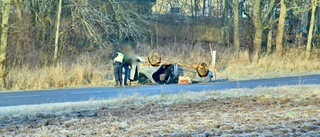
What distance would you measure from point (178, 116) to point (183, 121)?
0.81m

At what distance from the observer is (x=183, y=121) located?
31.1 ft

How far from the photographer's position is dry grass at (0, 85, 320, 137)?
27.5 ft

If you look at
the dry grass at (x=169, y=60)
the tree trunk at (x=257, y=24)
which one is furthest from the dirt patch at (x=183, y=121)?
the tree trunk at (x=257, y=24)

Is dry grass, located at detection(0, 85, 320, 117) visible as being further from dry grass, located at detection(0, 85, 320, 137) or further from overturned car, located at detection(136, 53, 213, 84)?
overturned car, located at detection(136, 53, 213, 84)

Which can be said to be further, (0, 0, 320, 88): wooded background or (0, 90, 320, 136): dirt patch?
(0, 0, 320, 88): wooded background

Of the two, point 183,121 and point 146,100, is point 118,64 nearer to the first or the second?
point 146,100

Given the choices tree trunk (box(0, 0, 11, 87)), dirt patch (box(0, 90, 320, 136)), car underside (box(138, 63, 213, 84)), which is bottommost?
dirt patch (box(0, 90, 320, 136))

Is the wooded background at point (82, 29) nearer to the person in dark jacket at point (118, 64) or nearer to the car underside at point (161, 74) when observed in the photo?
the person in dark jacket at point (118, 64)

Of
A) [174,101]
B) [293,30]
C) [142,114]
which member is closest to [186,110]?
[142,114]

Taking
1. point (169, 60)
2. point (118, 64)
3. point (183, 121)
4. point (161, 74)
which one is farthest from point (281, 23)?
point (183, 121)

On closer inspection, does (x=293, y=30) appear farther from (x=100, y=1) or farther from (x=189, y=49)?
(x=100, y=1)

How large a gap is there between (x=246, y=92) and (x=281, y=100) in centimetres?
224

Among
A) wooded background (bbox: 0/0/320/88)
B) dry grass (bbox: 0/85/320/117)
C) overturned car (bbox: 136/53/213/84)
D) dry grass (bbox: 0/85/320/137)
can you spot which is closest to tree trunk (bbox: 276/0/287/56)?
wooded background (bbox: 0/0/320/88)

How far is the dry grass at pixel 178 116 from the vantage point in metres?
8.40
